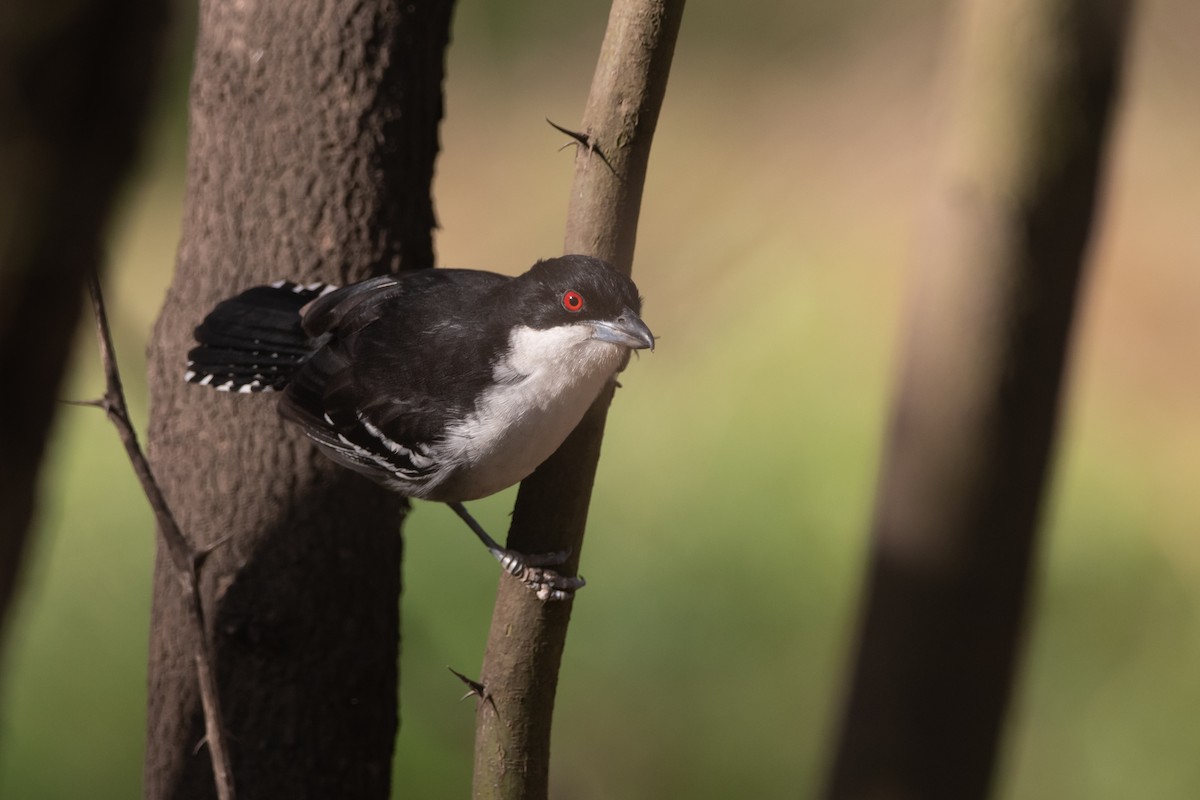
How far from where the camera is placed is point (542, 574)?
207cm

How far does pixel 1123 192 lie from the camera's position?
5055 mm

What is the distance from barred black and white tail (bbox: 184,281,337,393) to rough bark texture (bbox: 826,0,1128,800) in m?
1.58

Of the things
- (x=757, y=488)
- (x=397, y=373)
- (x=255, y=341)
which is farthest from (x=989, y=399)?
(x=757, y=488)

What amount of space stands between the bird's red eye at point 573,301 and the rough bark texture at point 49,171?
85 centimetres

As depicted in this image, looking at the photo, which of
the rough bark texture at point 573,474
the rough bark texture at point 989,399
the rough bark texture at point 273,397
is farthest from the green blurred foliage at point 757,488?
the rough bark texture at point 989,399

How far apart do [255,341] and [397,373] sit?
14.7 inches

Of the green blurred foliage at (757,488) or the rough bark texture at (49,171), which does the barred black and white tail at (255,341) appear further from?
the green blurred foliage at (757,488)

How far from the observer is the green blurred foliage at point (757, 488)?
4.35m

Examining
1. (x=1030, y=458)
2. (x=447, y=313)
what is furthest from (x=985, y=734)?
(x=447, y=313)

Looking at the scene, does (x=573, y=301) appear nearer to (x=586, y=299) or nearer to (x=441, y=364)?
(x=586, y=299)

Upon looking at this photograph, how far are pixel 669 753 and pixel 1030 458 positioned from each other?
3201mm

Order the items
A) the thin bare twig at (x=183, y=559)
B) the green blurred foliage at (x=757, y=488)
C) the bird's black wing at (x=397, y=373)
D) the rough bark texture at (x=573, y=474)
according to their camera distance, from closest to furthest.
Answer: the thin bare twig at (x=183, y=559), the rough bark texture at (x=573, y=474), the bird's black wing at (x=397, y=373), the green blurred foliage at (x=757, y=488)

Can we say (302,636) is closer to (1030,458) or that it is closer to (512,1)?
(1030,458)

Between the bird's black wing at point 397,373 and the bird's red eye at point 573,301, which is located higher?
the bird's red eye at point 573,301
